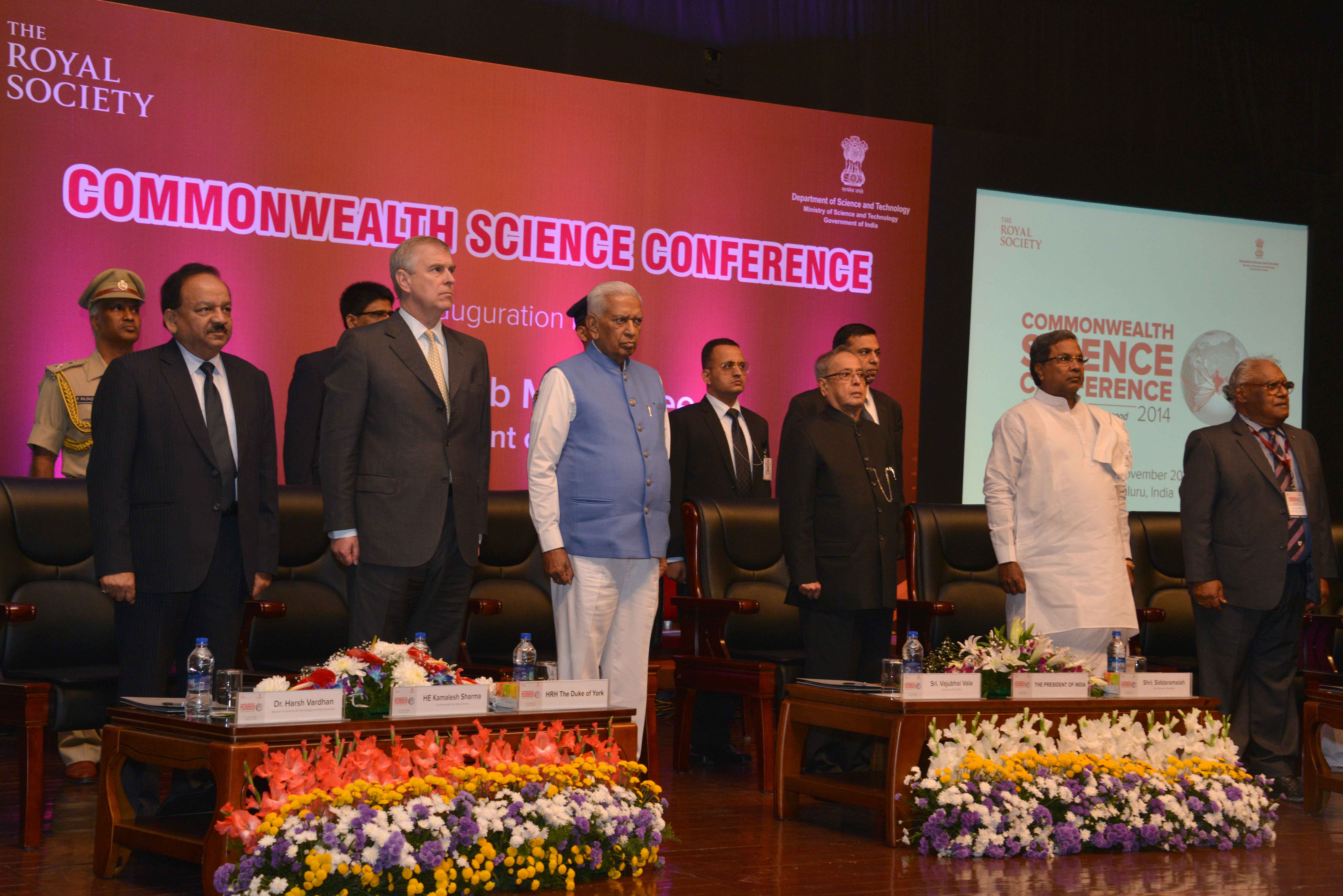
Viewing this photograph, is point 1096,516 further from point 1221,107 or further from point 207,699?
point 1221,107

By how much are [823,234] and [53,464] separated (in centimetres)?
402

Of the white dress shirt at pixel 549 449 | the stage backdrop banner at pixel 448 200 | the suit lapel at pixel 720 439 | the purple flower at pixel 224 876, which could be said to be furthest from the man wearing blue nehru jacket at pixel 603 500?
the stage backdrop banner at pixel 448 200

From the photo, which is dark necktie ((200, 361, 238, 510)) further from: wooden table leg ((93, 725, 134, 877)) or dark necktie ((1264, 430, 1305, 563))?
dark necktie ((1264, 430, 1305, 563))

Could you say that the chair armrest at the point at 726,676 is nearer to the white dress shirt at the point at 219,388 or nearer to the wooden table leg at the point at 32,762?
the white dress shirt at the point at 219,388

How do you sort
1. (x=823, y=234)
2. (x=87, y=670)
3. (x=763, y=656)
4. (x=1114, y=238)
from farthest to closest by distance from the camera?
(x=1114, y=238) → (x=823, y=234) → (x=763, y=656) → (x=87, y=670)

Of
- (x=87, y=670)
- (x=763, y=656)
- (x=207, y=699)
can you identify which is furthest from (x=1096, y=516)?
(x=87, y=670)

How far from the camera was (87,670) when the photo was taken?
4199 mm

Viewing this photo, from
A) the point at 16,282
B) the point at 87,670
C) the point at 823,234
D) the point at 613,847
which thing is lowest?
the point at 613,847

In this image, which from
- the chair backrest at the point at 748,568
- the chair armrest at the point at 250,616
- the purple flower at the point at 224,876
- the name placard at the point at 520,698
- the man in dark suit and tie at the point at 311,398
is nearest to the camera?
the purple flower at the point at 224,876

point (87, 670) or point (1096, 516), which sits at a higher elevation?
point (1096, 516)

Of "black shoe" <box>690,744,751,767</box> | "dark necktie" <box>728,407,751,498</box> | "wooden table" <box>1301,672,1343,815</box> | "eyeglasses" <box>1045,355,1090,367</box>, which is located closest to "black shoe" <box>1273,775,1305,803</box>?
"wooden table" <box>1301,672,1343,815</box>

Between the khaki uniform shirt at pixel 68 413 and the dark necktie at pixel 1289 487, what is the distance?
421 cm

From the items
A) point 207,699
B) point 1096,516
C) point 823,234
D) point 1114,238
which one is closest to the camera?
point 207,699

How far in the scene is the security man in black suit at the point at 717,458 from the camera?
5426 millimetres
